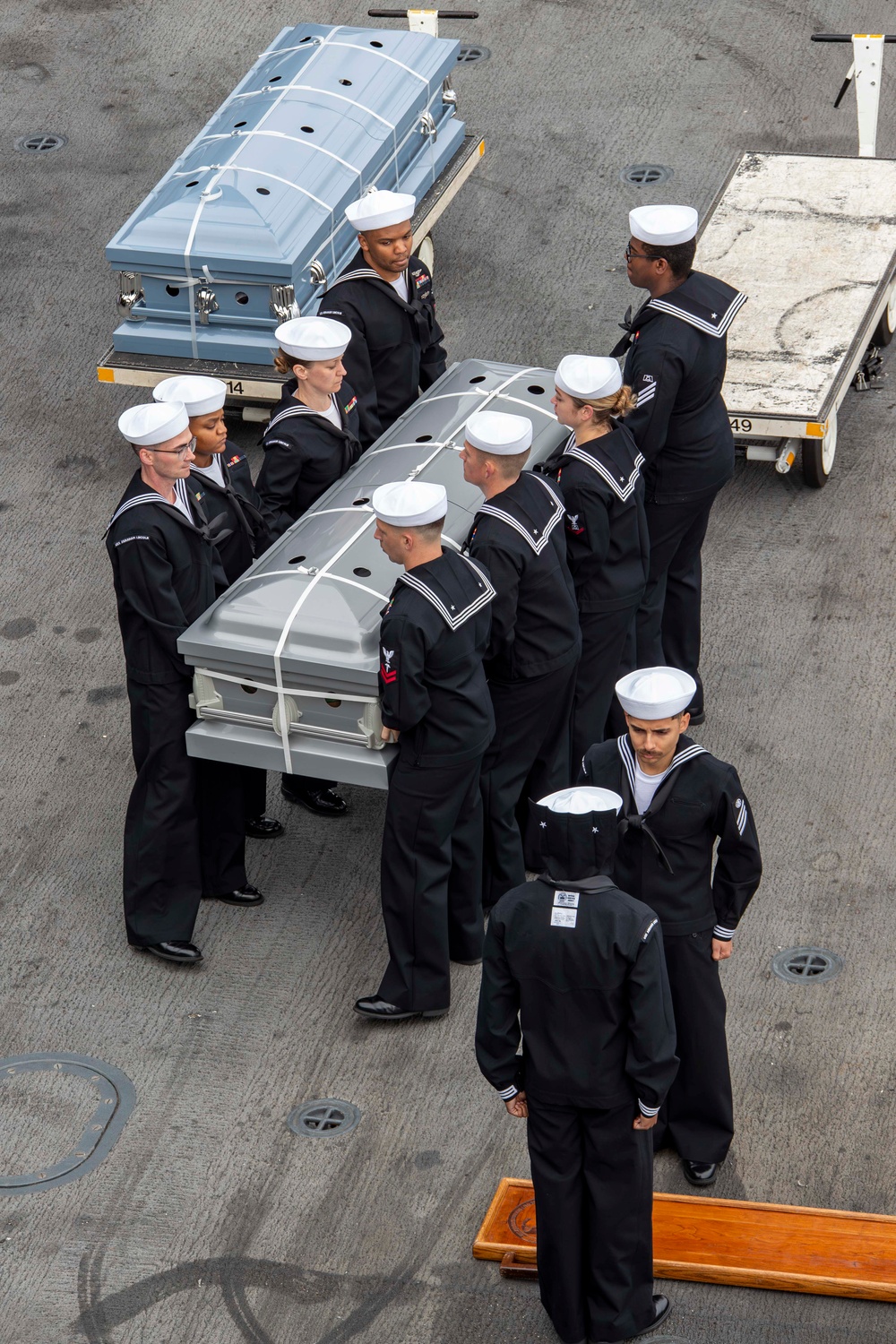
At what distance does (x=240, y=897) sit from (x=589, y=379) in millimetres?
2504

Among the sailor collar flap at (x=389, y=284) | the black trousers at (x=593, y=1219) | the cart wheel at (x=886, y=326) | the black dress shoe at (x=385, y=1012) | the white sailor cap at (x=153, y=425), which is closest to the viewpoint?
the black trousers at (x=593, y=1219)

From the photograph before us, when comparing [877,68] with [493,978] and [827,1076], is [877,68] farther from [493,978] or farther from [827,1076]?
[493,978]

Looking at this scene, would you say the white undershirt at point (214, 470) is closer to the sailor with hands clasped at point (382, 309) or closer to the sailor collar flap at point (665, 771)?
the sailor with hands clasped at point (382, 309)

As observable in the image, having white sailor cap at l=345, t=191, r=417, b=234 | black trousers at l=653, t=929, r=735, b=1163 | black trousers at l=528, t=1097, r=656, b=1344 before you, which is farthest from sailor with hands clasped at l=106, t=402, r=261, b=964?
black trousers at l=528, t=1097, r=656, b=1344

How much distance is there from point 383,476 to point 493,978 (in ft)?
9.40

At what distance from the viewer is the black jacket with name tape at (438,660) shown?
20.0 ft

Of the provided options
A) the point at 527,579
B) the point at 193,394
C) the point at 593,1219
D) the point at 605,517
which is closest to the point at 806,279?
the point at 605,517

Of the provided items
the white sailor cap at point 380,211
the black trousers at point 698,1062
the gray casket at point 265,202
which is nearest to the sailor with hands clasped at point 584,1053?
the black trousers at point 698,1062

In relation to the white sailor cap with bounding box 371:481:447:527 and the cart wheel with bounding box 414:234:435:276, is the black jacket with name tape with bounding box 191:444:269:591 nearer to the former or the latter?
the white sailor cap with bounding box 371:481:447:527

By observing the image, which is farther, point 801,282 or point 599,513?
point 801,282

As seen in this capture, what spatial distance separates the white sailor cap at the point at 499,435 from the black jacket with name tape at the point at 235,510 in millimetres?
1059

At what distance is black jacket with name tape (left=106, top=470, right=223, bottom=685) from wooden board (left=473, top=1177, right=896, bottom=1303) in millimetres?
2341

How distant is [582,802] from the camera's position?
190 inches

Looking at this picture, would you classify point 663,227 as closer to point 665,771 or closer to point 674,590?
point 674,590
